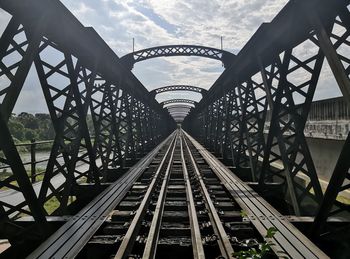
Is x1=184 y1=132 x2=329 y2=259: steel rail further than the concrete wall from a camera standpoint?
No

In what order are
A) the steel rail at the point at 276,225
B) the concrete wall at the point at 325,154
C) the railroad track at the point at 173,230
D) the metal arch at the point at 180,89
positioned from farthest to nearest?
the metal arch at the point at 180,89
the concrete wall at the point at 325,154
the railroad track at the point at 173,230
the steel rail at the point at 276,225

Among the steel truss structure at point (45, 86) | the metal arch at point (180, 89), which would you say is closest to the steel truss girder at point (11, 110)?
the steel truss structure at point (45, 86)

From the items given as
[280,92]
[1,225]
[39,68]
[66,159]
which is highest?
[39,68]

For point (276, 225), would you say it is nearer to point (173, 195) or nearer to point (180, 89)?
point (173, 195)

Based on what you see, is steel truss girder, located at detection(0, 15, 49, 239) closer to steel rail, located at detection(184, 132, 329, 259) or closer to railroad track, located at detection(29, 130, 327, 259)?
railroad track, located at detection(29, 130, 327, 259)

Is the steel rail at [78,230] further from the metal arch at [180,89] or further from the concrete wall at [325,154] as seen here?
the metal arch at [180,89]

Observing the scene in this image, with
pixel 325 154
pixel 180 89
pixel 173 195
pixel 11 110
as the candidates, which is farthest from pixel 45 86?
pixel 180 89

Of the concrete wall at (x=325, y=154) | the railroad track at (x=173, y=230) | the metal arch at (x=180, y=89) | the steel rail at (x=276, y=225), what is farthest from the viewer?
the metal arch at (x=180, y=89)

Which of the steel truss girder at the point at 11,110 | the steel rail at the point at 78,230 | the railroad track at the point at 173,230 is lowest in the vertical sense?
the railroad track at the point at 173,230

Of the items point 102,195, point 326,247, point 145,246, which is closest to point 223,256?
point 145,246

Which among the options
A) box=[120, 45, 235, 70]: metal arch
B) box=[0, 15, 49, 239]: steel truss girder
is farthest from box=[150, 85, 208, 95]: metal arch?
box=[0, 15, 49, 239]: steel truss girder

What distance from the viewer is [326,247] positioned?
4555 millimetres

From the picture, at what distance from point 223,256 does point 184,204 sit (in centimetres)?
269

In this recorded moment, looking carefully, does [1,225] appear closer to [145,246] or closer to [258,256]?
[145,246]
